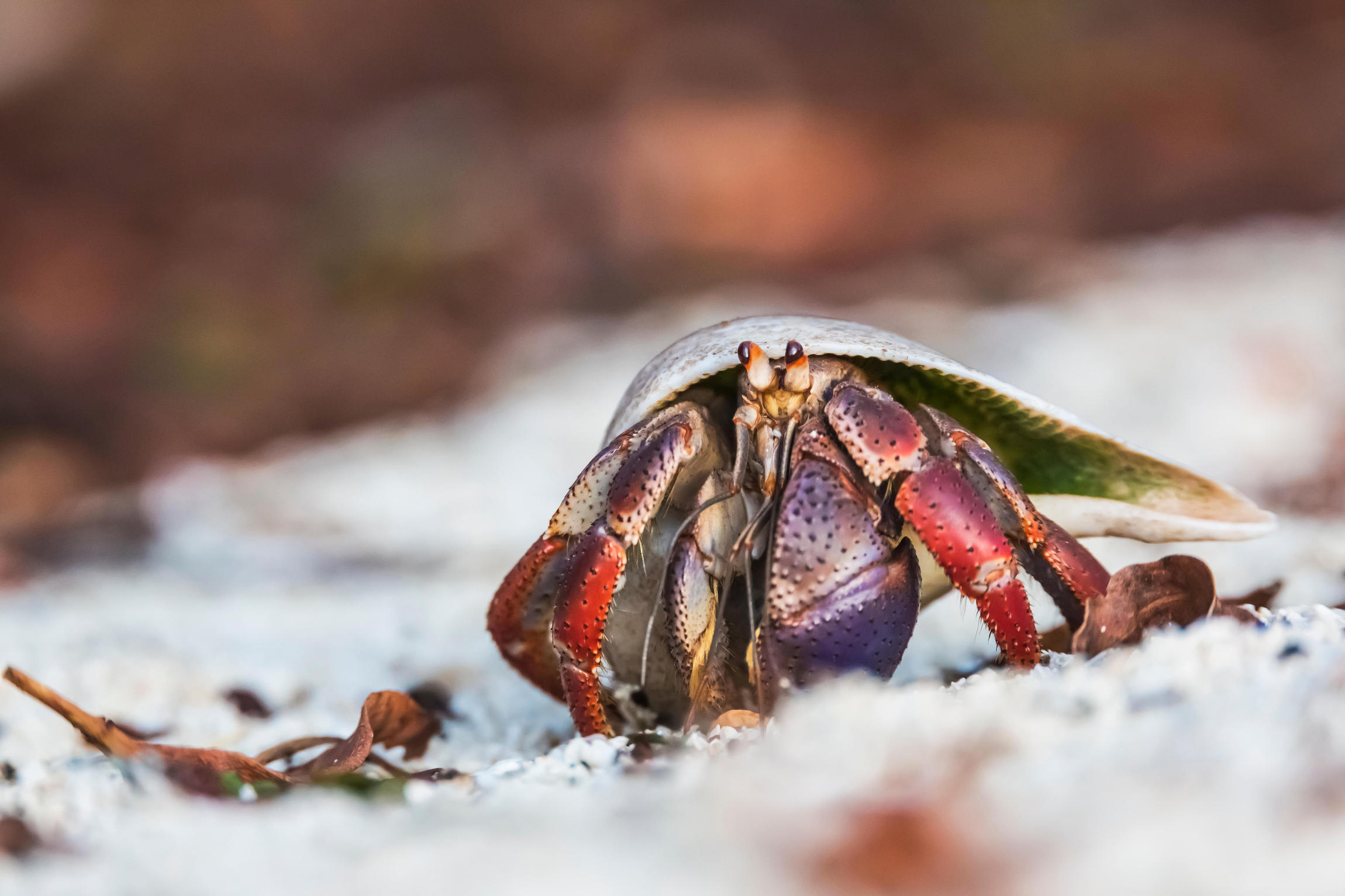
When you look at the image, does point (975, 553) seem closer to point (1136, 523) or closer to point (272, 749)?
point (1136, 523)

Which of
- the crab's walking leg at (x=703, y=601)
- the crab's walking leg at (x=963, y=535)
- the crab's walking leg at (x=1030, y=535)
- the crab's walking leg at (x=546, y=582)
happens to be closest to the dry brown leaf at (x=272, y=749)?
the crab's walking leg at (x=546, y=582)

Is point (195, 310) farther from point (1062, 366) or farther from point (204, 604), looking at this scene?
point (1062, 366)

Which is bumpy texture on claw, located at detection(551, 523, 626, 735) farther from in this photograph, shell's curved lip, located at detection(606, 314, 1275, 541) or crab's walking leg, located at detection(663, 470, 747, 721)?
shell's curved lip, located at detection(606, 314, 1275, 541)

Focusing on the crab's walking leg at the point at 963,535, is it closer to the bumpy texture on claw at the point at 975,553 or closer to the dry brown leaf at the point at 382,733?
the bumpy texture on claw at the point at 975,553

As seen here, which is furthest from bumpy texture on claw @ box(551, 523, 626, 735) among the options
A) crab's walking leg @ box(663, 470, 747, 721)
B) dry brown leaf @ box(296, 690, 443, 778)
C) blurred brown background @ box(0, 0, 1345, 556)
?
blurred brown background @ box(0, 0, 1345, 556)

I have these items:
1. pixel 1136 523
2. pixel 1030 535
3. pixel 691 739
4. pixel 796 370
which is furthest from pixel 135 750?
pixel 1136 523
